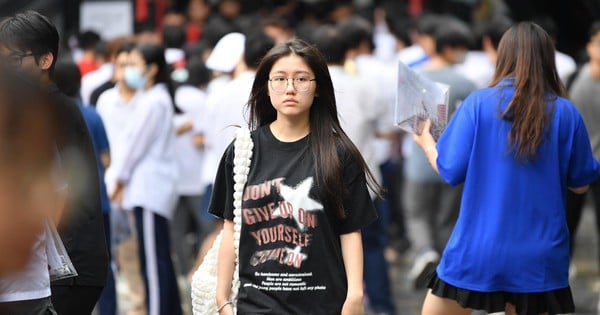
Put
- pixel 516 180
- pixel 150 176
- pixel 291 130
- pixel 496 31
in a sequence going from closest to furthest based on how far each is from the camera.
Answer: pixel 291 130 → pixel 516 180 → pixel 150 176 → pixel 496 31

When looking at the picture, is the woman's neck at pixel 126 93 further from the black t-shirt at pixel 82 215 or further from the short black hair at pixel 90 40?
the short black hair at pixel 90 40

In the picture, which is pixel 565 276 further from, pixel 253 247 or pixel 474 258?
pixel 253 247

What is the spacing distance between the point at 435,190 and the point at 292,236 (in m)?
4.87

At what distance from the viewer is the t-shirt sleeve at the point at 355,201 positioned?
5.08 m

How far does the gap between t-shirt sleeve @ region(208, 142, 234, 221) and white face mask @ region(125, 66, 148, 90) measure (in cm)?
348

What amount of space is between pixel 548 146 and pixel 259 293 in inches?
62.3

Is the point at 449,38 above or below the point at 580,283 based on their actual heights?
above

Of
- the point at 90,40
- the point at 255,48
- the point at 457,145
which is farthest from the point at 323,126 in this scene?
the point at 90,40

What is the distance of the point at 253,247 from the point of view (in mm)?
5047

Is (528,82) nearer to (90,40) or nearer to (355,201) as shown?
(355,201)

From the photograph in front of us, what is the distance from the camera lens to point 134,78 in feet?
28.1

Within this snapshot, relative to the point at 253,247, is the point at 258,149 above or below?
above

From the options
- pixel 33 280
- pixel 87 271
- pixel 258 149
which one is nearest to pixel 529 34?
pixel 258 149

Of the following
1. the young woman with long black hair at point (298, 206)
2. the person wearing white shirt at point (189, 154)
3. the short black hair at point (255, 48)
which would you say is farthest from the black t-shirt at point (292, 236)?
the person wearing white shirt at point (189, 154)
